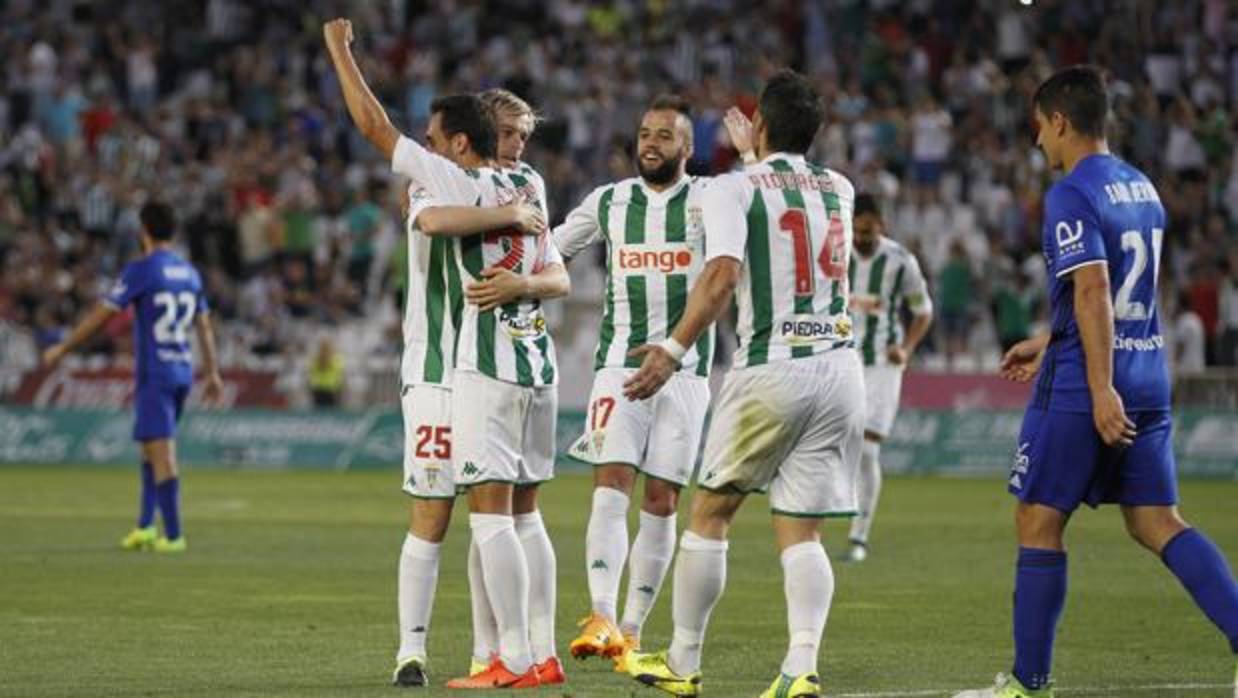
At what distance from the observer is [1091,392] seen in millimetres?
9844

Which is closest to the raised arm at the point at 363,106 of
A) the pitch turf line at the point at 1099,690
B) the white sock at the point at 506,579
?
the white sock at the point at 506,579

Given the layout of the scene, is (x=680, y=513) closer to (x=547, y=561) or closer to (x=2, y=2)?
(x=547, y=561)

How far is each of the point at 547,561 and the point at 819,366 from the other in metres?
1.83

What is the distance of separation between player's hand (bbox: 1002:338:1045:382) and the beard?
2.71 meters

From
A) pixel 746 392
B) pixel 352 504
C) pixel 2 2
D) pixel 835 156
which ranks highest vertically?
pixel 2 2

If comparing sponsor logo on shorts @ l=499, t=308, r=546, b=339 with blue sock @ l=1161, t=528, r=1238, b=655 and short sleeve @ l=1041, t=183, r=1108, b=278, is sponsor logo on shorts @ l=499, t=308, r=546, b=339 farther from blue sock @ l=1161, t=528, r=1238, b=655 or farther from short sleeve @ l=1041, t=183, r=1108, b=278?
blue sock @ l=1161, t=528, r=1238, b=655

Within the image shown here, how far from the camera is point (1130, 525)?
1030 centimetres

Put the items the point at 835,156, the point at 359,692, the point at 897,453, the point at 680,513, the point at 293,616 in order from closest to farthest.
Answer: the point at 359,692, the point at 293,616, the point at 680,513, the point at 897,453, the point at 835,156

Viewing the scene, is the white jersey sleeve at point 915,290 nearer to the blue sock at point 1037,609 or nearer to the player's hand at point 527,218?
the player's hand at point 527,218

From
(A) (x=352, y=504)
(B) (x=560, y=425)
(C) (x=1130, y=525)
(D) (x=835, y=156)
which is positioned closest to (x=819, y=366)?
(C) (x=1130, y=525)

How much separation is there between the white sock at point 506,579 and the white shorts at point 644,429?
1.75 meters

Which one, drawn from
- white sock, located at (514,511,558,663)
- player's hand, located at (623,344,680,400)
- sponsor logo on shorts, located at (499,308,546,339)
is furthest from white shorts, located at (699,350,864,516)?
white sock, located at (514,511,558,663)

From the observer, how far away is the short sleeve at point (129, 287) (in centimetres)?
1972

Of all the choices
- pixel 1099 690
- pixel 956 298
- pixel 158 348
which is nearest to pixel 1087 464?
pixel 1099 690
